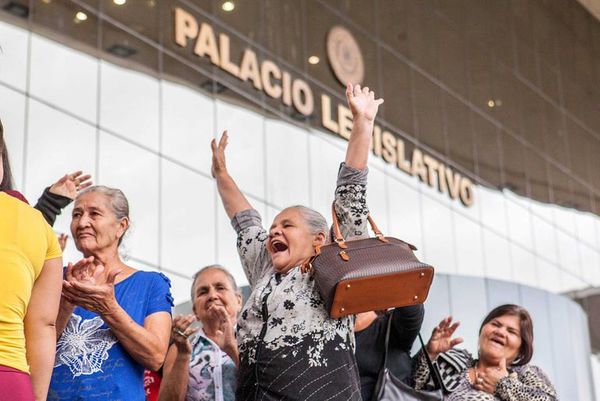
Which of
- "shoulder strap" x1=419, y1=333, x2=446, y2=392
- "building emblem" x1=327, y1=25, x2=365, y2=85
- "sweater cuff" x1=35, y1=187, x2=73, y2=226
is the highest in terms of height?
"building emblem" x1=327, y1=25, x2=365, y2=85

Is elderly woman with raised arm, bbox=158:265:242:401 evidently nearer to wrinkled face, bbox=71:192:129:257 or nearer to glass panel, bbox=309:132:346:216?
wrinkled face, bbox=71:192:129:257

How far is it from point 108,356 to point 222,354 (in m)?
1.41

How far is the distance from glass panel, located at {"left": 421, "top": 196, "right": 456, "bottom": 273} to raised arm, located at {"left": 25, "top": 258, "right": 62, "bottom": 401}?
15740 mm

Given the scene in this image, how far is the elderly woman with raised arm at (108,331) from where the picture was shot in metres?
4.81

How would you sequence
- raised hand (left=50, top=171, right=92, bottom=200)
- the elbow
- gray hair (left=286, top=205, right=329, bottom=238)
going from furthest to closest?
raised hand (left=50, top=171, right=92, bottom=200), gray hair (left=286, top=205, right=329, bottom=238), the elbow

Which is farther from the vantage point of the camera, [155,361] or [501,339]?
[501,339]

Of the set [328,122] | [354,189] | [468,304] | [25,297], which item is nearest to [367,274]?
[354,189]

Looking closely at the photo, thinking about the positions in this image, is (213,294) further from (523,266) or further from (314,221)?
(523,266)

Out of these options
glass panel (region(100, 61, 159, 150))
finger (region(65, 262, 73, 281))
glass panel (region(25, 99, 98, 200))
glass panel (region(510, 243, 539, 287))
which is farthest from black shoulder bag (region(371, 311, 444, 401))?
glass panel (region(510, 243, 539, 287))

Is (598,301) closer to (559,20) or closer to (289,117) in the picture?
(559,20)

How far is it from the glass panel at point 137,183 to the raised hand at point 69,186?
667cm

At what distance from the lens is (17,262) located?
12.4 feet

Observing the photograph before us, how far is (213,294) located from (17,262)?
288 centimetres

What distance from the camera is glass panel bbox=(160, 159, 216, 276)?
45.3 ft
